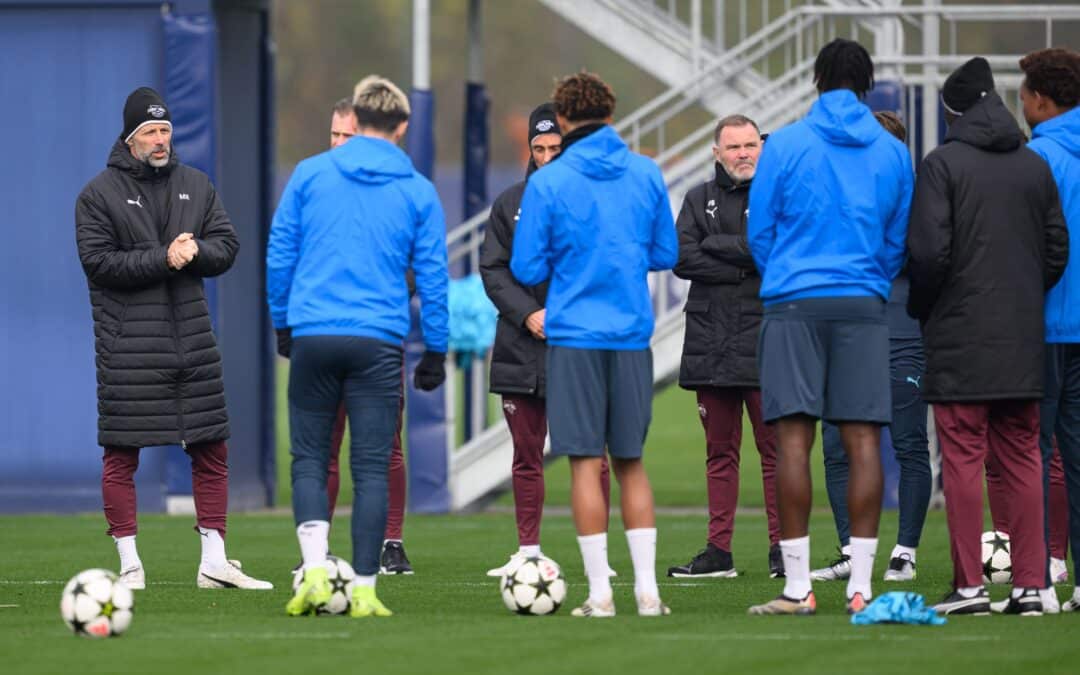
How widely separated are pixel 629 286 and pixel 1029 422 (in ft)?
5.29

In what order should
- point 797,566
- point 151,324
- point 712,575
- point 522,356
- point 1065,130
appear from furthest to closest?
point 712,575 → point 522,356 → point 151,324 → point 1065,130 → point 797,566

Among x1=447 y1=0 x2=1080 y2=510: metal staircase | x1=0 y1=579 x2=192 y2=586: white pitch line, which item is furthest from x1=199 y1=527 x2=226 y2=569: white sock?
x1=447 y1=0 x2=1080 y2=510: metal staircase

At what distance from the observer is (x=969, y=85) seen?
801 cm

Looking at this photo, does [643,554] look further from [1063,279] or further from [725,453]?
[725,453]

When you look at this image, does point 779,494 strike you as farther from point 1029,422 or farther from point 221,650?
point 221,650

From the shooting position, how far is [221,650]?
6930 mm

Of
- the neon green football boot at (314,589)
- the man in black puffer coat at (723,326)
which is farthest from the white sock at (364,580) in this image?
the man in black puffer coat at (723,326)

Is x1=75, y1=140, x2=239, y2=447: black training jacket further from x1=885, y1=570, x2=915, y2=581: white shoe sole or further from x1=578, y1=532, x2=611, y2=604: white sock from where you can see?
x1=885, y1=570, x2=915, y2=581: white shoe sole

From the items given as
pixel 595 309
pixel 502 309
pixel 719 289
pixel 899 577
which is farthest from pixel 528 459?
pixel 595 309

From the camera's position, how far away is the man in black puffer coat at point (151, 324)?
9.27m

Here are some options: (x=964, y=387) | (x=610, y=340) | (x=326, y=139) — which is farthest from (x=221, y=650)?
(x=326, y=139)

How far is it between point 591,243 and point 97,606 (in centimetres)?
220

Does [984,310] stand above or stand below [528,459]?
above

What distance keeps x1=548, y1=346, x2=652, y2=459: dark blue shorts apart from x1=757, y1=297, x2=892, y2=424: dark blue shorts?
0.49 m
